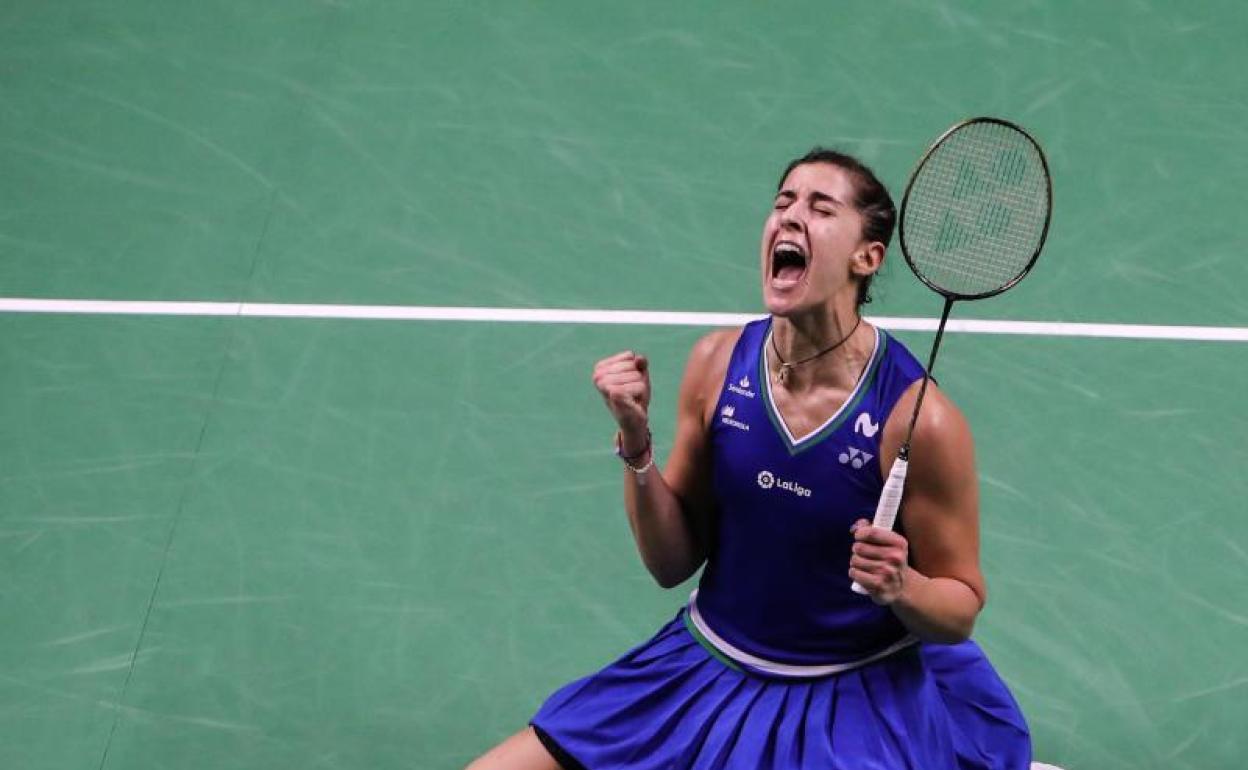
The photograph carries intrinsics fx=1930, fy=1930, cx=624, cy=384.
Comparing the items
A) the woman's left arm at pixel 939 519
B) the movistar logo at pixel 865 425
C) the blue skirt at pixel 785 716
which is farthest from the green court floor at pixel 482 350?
the movistar logo at pixel 865 425

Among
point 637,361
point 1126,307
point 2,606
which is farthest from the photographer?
point 1126,307

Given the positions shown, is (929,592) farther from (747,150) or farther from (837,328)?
(747,150)

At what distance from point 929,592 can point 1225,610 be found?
6.37 ft

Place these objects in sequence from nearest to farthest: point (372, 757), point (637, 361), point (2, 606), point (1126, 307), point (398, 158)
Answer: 1. point (637, 361)
2. point (372, 757)
3. point (2, 606)
4. point (1126, 307)
5. point (398, 158)

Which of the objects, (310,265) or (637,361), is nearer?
(637,361)

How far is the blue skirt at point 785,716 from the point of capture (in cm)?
413

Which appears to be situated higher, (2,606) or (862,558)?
(862,558)

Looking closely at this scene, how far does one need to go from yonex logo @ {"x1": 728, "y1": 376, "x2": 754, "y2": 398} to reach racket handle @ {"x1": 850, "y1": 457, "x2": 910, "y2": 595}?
48cm

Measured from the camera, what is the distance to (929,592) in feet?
12.9

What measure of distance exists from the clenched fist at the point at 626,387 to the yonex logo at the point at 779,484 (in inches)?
12.1

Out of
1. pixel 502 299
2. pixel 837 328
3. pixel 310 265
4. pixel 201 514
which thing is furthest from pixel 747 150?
pixel 837 328

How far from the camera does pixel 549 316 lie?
21.0 ft

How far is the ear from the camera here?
4152mm

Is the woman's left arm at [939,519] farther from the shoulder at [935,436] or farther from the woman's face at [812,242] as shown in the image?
the woman's face at [812,242]
